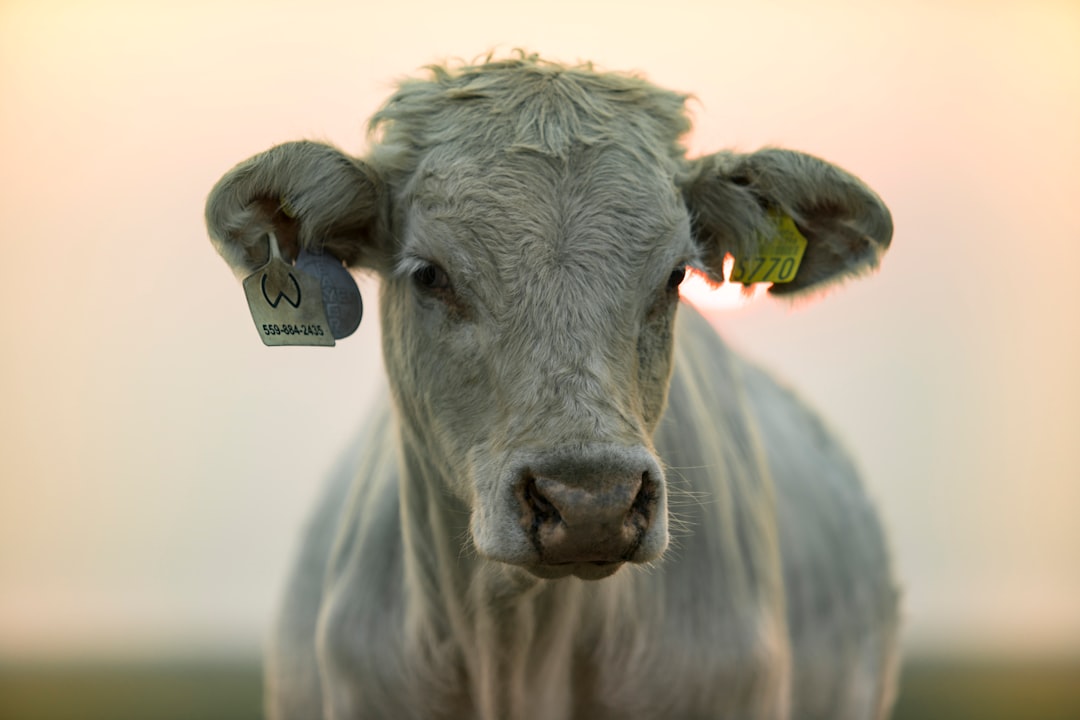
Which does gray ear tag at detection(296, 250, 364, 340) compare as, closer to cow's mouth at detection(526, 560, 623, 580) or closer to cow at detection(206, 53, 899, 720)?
cow at detection(206, 53, 899, 720)

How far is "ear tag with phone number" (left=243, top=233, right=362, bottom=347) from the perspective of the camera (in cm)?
305

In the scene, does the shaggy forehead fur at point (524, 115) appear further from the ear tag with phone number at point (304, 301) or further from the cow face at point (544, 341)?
the ear tag with phone number at point (304, 301)

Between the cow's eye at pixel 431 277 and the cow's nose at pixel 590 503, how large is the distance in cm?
54

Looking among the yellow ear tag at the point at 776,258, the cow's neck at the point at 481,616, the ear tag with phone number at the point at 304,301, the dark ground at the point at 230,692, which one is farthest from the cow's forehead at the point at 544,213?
the dark ground at the point at 230,692

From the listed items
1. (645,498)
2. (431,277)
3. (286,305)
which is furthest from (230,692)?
(645,498)

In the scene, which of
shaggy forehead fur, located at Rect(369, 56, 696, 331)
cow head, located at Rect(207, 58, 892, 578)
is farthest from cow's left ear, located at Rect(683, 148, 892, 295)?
shaggy forehead fur, located at Rect(369, 56, 696, 331)

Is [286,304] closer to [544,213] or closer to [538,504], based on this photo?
[544,213]

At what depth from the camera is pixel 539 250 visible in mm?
2727

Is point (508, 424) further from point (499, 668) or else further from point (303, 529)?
point (303, 529)

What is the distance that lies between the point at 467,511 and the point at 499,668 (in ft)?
1.44

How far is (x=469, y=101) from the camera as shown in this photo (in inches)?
122

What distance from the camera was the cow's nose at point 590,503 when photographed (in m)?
2.43

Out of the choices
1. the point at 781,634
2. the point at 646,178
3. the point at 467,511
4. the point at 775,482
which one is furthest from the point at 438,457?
the point at 775,482

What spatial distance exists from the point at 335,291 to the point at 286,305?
4.8 inches
